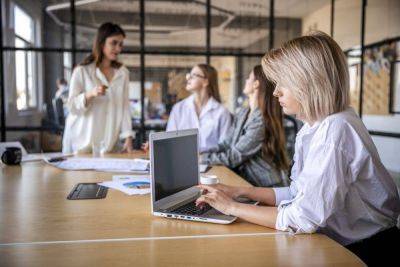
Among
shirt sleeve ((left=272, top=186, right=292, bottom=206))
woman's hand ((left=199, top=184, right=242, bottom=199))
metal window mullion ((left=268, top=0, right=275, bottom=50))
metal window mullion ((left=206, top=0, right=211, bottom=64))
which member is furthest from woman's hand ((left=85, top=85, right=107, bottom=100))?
metal window mullion ((left=268, top=0, right=275, bottom=50))

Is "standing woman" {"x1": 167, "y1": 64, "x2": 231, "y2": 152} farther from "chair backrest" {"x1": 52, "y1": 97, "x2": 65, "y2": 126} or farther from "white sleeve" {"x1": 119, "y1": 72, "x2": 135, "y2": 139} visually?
"chair backrest" {"x1": 52, "y1": 97, "x2": 65, "y2": 126}

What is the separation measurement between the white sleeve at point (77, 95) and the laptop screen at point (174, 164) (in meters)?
1.41

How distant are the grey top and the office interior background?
7.38 feet

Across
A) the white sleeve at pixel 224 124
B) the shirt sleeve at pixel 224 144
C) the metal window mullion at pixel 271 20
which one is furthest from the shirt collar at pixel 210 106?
the metal window mullion at pixel 271 20

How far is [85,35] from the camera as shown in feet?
15.2

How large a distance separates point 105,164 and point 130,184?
2.03ft

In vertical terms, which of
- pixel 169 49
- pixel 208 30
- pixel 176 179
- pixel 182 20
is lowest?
pixel 176 179

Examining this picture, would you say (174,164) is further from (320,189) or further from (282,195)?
(320,189)

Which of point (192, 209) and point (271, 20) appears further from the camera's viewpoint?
point (271, 20)

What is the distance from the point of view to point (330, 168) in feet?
3.81

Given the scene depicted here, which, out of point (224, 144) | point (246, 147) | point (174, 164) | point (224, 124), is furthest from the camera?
point (224, 124)

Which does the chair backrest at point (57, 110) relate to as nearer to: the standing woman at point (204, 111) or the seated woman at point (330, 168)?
the standing woman at point (204, 111)

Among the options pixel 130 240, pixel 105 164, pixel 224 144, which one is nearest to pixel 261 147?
pixel 224 144

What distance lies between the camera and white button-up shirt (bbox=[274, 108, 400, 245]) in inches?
45.9
